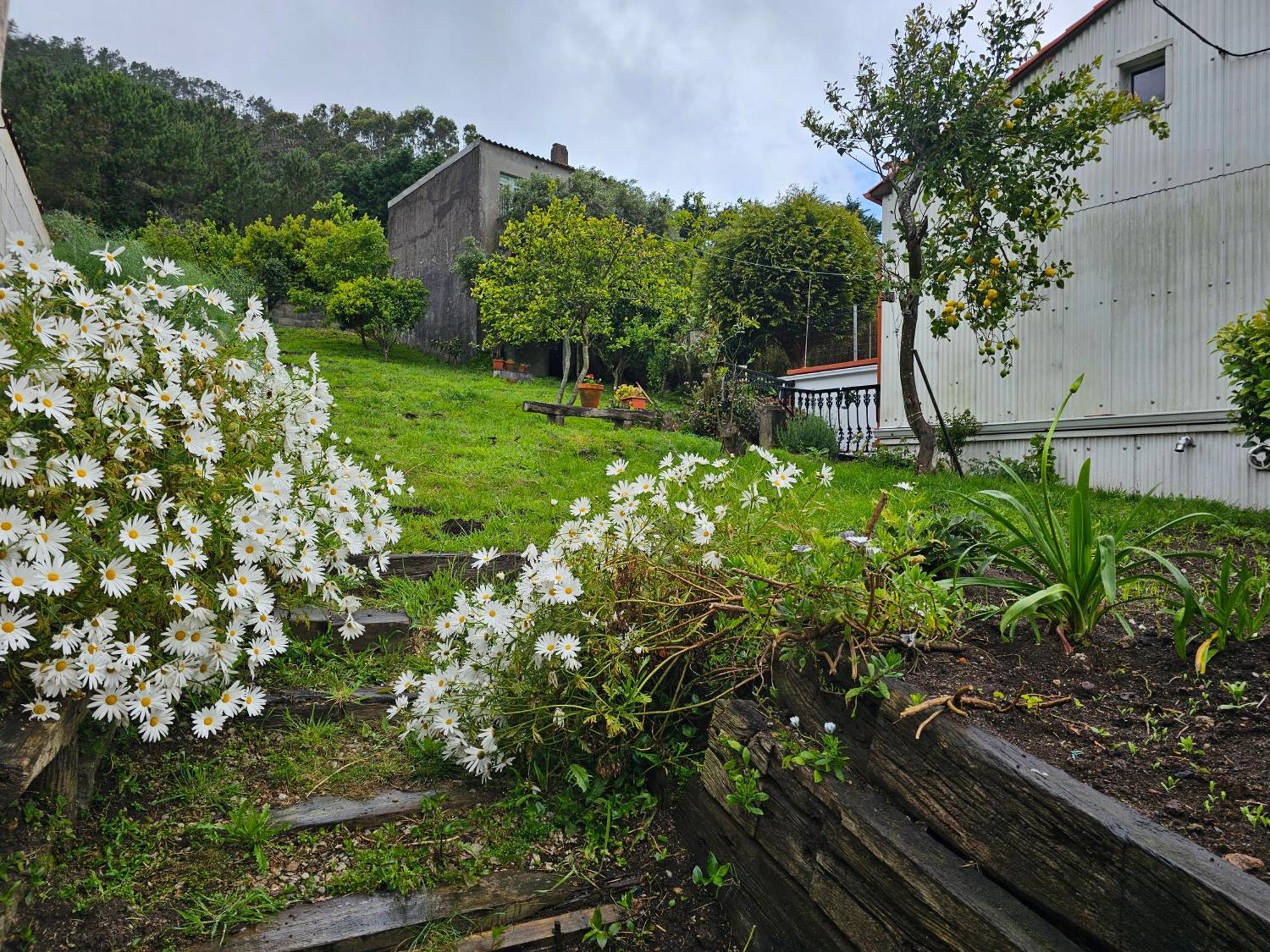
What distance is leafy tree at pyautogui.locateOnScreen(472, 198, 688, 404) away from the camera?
10961mm

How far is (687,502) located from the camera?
7.98 feet

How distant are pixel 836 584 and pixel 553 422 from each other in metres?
7.36

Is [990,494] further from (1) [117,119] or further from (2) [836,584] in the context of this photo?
(1) [117,119]

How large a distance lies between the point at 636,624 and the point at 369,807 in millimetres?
942

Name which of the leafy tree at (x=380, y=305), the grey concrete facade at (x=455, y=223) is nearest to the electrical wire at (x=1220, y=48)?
the grey concrete facade at (x=455, y=223)

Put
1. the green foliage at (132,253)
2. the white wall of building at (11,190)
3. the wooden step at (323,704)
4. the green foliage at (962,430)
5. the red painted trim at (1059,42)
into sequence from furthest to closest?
the green foliage at (962,430), the red painted trim at (1059,42), the green foliage at (132,253), the white wall of building at (11,190), the wooden step at (323,704)

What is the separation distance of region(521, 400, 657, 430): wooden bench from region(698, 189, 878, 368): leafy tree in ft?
27.6

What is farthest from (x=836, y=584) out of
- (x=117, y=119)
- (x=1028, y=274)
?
(x=117, y=119)

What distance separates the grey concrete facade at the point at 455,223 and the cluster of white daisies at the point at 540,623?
1640 centimetres

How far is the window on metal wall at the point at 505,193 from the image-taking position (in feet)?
61.5

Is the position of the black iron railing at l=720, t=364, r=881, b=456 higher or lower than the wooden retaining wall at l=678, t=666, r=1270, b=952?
higher

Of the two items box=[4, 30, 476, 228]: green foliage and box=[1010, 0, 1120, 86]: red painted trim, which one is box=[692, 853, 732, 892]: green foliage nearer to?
box=[1010, 0, 1120, 86]: red painted trim

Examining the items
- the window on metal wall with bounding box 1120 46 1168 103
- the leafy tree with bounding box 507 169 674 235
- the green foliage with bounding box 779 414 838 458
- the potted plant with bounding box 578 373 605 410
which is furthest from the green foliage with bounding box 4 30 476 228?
the window on metal wall with bounding box 1120 46 1168 103

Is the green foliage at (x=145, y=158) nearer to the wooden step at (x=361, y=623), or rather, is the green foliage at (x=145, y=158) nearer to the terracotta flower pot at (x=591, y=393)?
the terracotta flower pot at (x=591, y=393)
